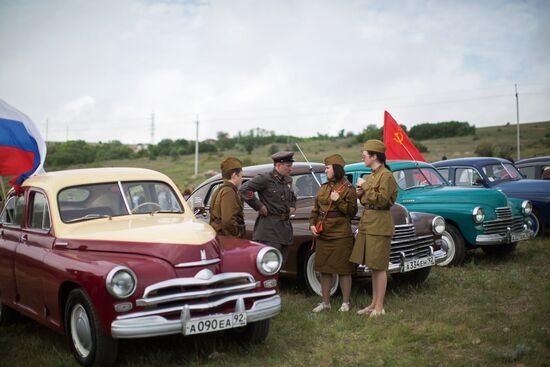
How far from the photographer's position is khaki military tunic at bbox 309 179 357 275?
6895 mm

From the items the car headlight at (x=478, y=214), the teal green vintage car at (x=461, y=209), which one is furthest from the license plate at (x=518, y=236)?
the car headlight at (x=478, y=214)

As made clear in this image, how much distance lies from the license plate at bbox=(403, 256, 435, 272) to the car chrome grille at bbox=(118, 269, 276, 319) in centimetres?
273

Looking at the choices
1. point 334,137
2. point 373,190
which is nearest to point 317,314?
point 373,190

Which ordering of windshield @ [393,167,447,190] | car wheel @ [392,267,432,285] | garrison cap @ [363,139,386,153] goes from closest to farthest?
garrison cap @ [363,139,386,153], car wheel @ [392,267,432,285], windshield @ [393,167,447,190]

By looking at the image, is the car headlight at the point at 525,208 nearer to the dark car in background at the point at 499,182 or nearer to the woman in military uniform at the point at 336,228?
the dark car in background at the point at 499,182

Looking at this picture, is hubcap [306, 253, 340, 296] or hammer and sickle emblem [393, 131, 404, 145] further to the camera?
hammer and sickle emblem [393, 131, 404, 145]

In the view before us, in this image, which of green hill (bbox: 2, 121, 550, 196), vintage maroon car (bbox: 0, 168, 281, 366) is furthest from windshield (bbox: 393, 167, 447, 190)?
green hill (bbox: 2, 121, 550, 196)

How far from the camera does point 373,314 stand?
6.70 m

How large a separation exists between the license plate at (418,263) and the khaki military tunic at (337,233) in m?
0.84

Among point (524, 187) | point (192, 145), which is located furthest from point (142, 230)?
point (192, 145)

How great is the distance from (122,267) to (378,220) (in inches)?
120

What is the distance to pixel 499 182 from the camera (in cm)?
1212

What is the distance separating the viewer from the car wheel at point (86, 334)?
4.96 meters

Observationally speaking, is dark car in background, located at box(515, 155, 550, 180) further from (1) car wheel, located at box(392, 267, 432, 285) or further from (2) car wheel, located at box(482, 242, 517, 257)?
(1) car wheel, located at box(392, 267, 432, 285)
